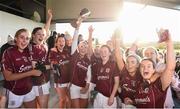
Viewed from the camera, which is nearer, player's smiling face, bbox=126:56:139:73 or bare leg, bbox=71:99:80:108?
player's smiling face, bbox=126:56:139:73

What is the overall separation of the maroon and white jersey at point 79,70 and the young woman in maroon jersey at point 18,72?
0.77 meters

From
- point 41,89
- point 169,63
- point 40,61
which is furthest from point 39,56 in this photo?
point 169,63

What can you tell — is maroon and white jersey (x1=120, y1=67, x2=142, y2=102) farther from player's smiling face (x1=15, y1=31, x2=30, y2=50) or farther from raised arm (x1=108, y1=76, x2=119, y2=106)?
player's smiling face (x1=15, y1=31, x2=30, y2=50)

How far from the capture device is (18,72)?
2822mm

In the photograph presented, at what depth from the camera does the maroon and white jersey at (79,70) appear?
359 cm

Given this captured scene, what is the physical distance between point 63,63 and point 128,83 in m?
1.26

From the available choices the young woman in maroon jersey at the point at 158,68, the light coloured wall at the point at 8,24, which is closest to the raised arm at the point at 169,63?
the young woman in maroon jersey at the point at 158,68

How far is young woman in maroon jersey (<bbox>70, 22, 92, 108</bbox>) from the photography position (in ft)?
11.8

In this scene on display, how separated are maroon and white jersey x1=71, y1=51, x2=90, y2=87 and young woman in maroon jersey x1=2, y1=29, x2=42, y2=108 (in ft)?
2.52

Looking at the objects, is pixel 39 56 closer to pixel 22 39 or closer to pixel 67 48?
pixel 22 39

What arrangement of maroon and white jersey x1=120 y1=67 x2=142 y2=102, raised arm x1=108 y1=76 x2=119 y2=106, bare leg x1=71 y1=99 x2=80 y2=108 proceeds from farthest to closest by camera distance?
bare leg x1=71 y1=99 x2=80 y2=108
raised arm x1=108 y1=76 x2=119 y2=106
maroon and white jersey x1=120 y1=67 x2=142 y2=102

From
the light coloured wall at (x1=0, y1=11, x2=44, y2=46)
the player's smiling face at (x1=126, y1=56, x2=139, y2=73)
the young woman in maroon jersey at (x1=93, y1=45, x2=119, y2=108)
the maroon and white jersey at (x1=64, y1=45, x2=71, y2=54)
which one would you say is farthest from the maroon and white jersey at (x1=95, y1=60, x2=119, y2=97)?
the light coloured wall at (x1=0, y1=11, x2=44, y2=46)

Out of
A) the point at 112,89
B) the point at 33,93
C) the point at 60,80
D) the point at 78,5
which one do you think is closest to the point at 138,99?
the point at 112,89

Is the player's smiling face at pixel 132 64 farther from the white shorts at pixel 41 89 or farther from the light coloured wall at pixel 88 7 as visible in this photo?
the light coloured wall at pixel 88 7
